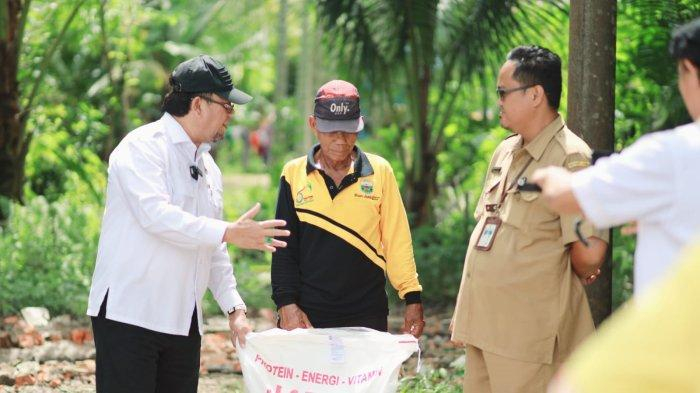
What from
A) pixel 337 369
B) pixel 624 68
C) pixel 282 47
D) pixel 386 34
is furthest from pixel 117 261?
pixel 282 47

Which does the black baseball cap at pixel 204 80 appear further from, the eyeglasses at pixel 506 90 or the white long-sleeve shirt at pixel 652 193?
the white long-sleeve shirt at pixel 652 193

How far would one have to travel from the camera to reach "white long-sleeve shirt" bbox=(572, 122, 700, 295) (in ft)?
9.71

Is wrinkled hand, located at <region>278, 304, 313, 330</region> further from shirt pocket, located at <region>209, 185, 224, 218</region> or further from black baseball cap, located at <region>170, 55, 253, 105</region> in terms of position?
black baseball cap, located at <region>170, 55, 253, 105</region>

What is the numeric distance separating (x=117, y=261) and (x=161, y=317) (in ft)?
0.94

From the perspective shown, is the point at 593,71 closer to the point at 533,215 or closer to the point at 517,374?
the point at 533,215

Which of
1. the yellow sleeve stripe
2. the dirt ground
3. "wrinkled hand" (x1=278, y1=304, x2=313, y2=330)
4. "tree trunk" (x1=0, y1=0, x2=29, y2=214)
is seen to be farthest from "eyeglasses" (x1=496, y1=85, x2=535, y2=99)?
"tree trunk" (x1=0, y1=0, x2=29, y2=214)

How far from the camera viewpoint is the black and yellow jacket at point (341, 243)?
201 inches

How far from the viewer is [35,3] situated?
40.5 ft

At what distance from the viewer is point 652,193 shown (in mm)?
3018

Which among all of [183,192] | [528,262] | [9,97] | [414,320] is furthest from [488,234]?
[9,97]

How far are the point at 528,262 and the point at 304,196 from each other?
1.17 meters

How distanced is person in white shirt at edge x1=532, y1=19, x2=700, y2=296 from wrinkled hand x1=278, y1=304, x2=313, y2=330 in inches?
82.1

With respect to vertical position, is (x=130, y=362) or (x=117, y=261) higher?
(x=117, y=261)

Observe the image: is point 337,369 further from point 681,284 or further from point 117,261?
point 681,284
